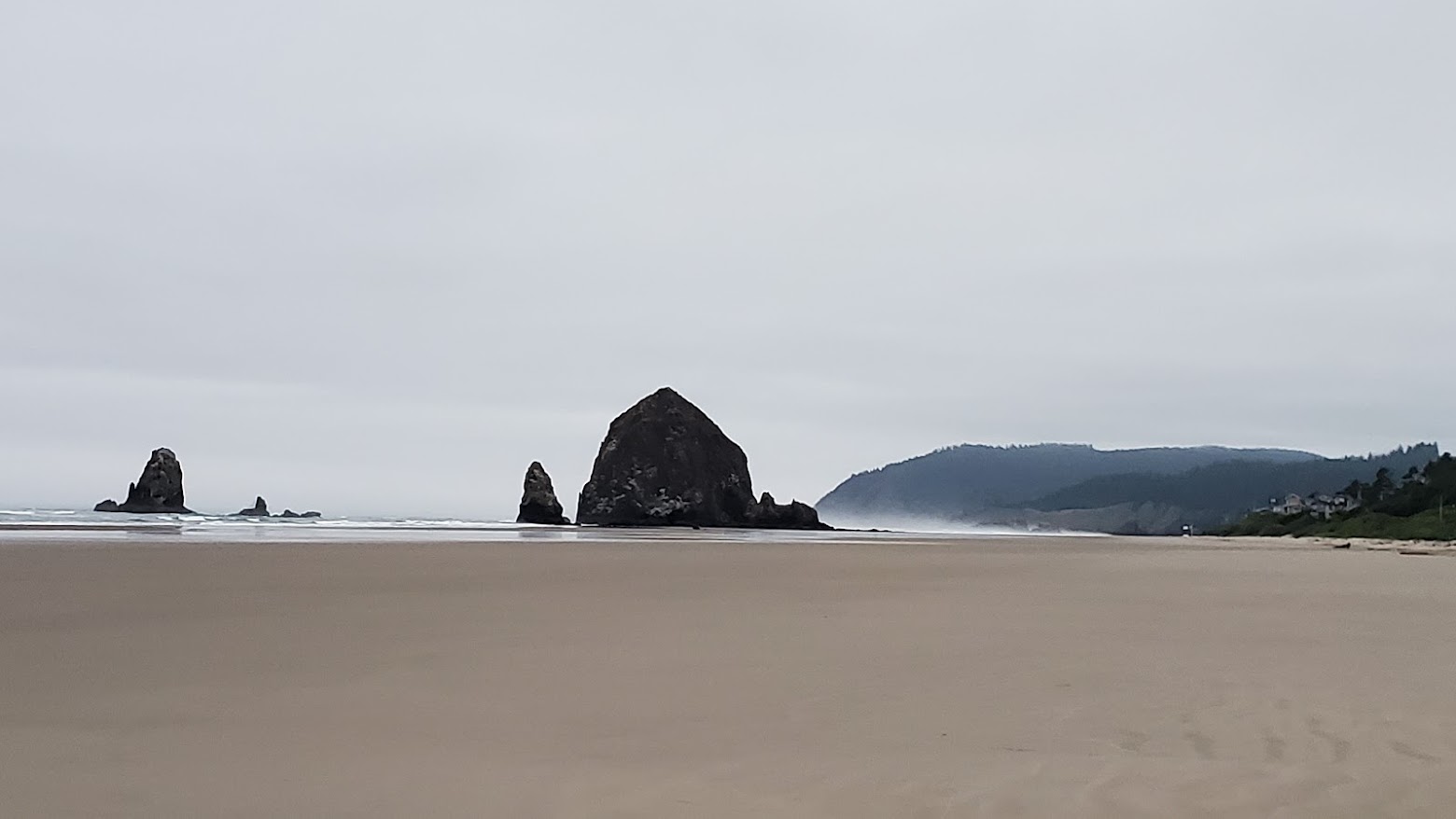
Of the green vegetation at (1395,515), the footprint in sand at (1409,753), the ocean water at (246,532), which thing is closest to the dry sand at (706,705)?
the footprint in sand at (1409,753)

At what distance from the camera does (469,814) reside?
362 cm

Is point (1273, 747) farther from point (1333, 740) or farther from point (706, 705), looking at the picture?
point (706, 705)

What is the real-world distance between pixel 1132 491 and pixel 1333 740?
551 feet

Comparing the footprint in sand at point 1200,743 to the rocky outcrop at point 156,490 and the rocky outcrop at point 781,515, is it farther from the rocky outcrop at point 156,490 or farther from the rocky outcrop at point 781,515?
the rocky outcrop at point 781,515

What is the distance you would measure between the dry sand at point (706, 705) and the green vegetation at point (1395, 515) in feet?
157

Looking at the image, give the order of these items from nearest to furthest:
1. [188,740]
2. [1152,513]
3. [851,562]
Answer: [188,740] → [851,562] → [1152,513]

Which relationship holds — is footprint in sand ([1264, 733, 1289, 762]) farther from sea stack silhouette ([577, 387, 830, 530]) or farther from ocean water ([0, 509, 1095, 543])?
sea stack silhouette ([577, 387, 830, 530])

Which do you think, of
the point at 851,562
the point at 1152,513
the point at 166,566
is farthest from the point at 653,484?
the point at 1152,513

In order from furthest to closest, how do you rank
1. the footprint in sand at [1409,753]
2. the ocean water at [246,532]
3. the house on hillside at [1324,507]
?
the house on hillside at [1324,507]
the ocean water at [246,532]
the footprint in sand at [1409,753]

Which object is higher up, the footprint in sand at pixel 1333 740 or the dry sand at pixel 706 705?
the dry sand at pixel 706 705

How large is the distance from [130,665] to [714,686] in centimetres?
372

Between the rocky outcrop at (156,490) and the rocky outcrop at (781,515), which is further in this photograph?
the rocky outcrop at (781,515)

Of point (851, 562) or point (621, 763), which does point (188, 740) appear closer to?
point (621, 763)

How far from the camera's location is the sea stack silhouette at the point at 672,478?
7844cm
